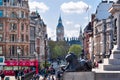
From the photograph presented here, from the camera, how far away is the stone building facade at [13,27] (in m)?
107

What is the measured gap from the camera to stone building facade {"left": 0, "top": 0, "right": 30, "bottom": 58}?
10681 centimetres

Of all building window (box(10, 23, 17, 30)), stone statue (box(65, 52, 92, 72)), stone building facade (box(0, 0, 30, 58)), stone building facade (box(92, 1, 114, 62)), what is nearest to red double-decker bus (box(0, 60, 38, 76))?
stone building facade (box(92, 1, 114, 62))

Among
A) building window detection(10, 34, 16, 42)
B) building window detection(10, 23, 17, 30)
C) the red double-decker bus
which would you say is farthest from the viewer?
building window detection(10, 23, 17, 30)

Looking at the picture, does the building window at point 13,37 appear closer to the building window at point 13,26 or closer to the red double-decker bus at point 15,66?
the building window at point 13,26

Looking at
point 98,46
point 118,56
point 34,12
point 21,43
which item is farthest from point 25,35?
point 118,56

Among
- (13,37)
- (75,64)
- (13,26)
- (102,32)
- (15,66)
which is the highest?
(13,26)

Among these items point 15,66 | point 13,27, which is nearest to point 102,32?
point 13,27

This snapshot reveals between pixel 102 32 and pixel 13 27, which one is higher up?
pixel 13 27

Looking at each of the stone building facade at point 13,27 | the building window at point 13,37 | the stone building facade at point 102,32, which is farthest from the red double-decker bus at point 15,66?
the building window at point 13,37

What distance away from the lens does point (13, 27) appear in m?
109

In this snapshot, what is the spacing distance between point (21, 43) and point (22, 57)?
332 centimetres

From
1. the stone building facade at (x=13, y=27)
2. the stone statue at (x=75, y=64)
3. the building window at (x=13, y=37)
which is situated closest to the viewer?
the stone statue at (x=75, y=64)

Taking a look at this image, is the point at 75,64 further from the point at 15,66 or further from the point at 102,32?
the point at 102,32

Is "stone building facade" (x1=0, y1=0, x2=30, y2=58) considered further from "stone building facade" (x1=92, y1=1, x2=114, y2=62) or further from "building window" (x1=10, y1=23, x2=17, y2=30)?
"stone building facade" (x1=92, y1=1, x2=114, y2=62)
